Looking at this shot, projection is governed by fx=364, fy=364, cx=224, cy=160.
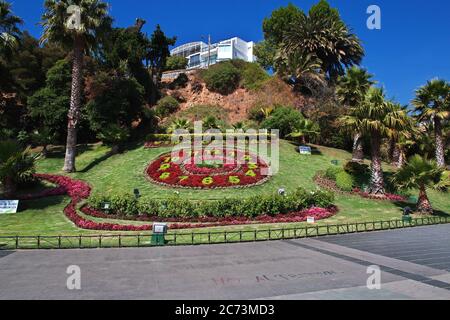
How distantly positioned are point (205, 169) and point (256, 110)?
28380 millimetres

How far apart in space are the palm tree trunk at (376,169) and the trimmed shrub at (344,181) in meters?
2.21

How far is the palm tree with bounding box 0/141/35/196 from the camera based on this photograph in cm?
3007

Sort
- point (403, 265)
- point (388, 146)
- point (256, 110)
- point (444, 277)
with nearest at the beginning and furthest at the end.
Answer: point (444, 277), point (403, 265), point (388, 146), point (256, 110)

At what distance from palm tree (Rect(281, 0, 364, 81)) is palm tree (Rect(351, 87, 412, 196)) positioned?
33.8 metres

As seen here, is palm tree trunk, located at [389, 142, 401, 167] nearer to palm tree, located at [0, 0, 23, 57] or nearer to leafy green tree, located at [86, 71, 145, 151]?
leafy green tree, located at [86, 71, 145, 151]

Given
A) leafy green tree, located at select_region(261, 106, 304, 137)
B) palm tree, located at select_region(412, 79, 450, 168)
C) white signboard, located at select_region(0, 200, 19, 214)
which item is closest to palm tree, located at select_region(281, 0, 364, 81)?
leafy green tree, located at select_region(261, 106, 304, 137)

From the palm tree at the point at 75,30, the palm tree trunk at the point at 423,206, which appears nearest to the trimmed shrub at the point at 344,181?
the palm tree trunk at the point at 423,206

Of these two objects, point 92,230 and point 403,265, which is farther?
point 92,230

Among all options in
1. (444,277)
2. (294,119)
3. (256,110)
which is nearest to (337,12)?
(256,110)

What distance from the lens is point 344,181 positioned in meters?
36.2

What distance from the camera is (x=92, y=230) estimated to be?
77.8 ft

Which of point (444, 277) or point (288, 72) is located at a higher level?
point (288, 72)
